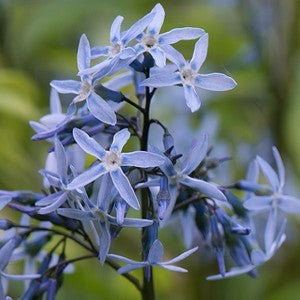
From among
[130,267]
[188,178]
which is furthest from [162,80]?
[130,267]

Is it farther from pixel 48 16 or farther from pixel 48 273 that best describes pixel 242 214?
pixel 48 16

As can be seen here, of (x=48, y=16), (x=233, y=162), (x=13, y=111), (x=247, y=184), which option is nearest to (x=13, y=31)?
(x=48, y=16)

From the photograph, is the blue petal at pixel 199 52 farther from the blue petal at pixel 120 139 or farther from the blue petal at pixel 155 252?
the blue petal at pixel 155 252

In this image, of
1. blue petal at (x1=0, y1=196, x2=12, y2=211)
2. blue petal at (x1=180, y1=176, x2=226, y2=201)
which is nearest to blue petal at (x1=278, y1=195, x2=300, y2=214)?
blue petal at (x1=180, y1=176, x2=226, y2=201)

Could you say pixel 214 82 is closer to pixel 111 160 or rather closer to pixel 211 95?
pixel 111 160

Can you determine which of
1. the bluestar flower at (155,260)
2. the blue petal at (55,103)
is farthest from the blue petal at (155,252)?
the blue petal at (55,103)

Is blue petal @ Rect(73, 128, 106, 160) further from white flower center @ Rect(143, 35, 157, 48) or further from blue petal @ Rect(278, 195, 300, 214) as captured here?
blue petal @ Rect(278, 195, 300, 214)

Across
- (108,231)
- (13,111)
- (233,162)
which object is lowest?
(233,162)
